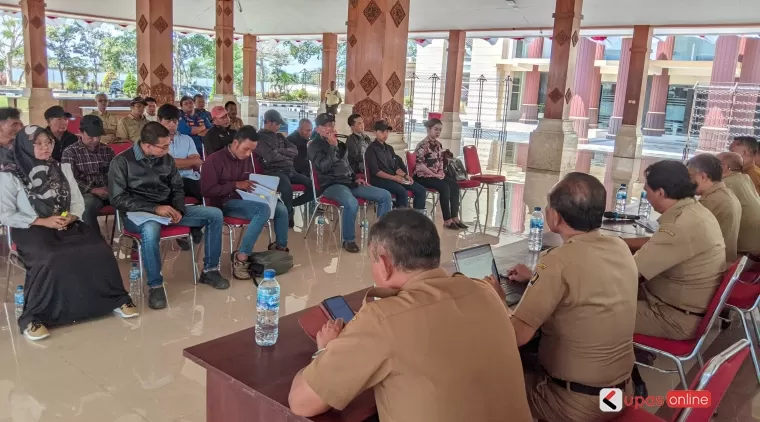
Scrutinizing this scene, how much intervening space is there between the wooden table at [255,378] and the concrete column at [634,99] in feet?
40.3

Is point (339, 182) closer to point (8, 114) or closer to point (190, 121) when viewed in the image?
point (8, 114)

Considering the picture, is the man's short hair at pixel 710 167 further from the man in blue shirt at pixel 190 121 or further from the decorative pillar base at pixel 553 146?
the decorative pillar base at pixel 553 146

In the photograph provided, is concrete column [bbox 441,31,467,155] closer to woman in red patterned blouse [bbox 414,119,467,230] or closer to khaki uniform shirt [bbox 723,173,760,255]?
woman in red patterned blouse [bbox 414,119,467,230]

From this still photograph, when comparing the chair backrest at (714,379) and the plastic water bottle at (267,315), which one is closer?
the chair backrest at (714,379)

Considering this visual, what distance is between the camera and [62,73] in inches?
981

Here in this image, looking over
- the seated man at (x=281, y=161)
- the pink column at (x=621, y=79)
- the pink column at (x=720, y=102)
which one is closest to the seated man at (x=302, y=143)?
the seated man at (x=281, y=161)

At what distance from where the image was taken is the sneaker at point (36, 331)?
10.3ft

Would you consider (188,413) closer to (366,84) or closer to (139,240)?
(139,240)

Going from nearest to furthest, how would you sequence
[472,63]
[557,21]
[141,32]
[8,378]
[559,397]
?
1. [559,397]
2. [8,378]
3. [141,32]
4. [557,21]
5. [472,63]

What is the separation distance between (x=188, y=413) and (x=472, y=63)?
1025 inches

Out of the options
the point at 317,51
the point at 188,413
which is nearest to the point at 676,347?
the point at 188,413

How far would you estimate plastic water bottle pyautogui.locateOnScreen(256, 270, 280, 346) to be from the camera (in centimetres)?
183

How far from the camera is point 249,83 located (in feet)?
61.6

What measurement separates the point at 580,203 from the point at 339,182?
3.66 metres
